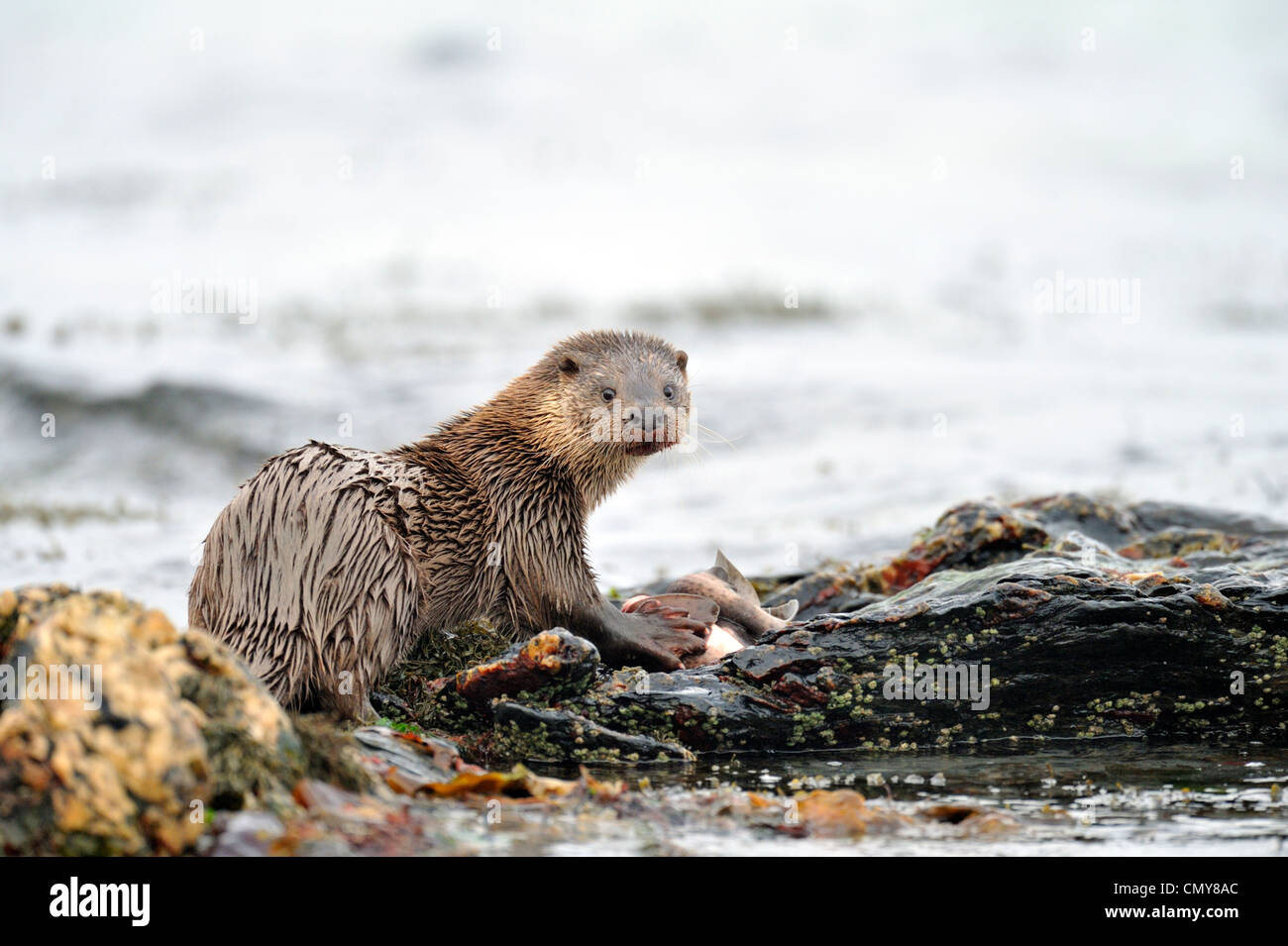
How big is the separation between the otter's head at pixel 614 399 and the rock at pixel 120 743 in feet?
11.4

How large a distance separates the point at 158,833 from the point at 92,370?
18.3 meters

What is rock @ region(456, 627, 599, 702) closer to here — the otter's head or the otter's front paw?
the otter's front paw

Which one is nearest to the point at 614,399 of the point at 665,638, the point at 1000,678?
the point at 665,638

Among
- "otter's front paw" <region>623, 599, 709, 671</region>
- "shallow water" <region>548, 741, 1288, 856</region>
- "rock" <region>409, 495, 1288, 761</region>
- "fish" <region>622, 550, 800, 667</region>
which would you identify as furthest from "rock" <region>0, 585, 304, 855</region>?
"fish" <region>622, 550, 800, 667</region>

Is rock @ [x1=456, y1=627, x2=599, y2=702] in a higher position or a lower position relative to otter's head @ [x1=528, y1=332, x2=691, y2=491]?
lower

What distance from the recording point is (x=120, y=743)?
384 centimetres

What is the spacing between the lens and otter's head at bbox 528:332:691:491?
24.8 ft

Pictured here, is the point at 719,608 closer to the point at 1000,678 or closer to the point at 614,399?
the point at 614,399

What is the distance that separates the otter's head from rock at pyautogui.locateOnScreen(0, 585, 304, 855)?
137 inches

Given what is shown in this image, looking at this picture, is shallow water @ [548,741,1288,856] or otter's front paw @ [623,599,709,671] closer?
shallow water @ [548,741,1288,856]

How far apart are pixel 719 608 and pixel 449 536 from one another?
1.73 meters
